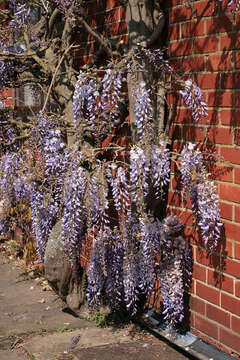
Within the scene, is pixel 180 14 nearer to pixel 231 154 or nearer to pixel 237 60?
pixel 237 60

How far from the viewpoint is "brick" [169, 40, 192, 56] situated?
Result: 3563mm

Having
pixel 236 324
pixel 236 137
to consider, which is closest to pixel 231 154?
pixel 236 137

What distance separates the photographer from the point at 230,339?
10.8 feet

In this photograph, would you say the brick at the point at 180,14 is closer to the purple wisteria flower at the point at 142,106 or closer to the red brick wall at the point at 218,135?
the red brick wall at the point at 218,135

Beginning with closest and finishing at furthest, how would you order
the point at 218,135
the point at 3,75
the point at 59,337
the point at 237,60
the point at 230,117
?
the point at 237,60
the point at 230,117
the point at 218,135
the point at 59,337
the point at 3,75

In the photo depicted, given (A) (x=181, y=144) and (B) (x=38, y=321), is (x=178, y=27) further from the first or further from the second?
(B) (x=38, y=321)

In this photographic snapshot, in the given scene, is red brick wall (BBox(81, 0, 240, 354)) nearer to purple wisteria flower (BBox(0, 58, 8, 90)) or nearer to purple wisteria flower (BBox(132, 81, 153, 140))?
purple wisteria flower (BBox(132, 81, 153, 140))

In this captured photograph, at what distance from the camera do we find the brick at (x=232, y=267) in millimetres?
3217

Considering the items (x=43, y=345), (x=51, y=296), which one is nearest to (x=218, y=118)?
(x=43, y=345)

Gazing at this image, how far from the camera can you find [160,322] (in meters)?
3.93

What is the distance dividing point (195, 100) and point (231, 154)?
438 millimetres

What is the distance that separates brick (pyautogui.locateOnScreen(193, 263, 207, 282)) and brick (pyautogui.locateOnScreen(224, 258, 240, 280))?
0.24m

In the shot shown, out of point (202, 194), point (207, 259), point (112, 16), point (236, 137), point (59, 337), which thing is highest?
point (112, 16)

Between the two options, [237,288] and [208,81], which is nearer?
[237,288]
